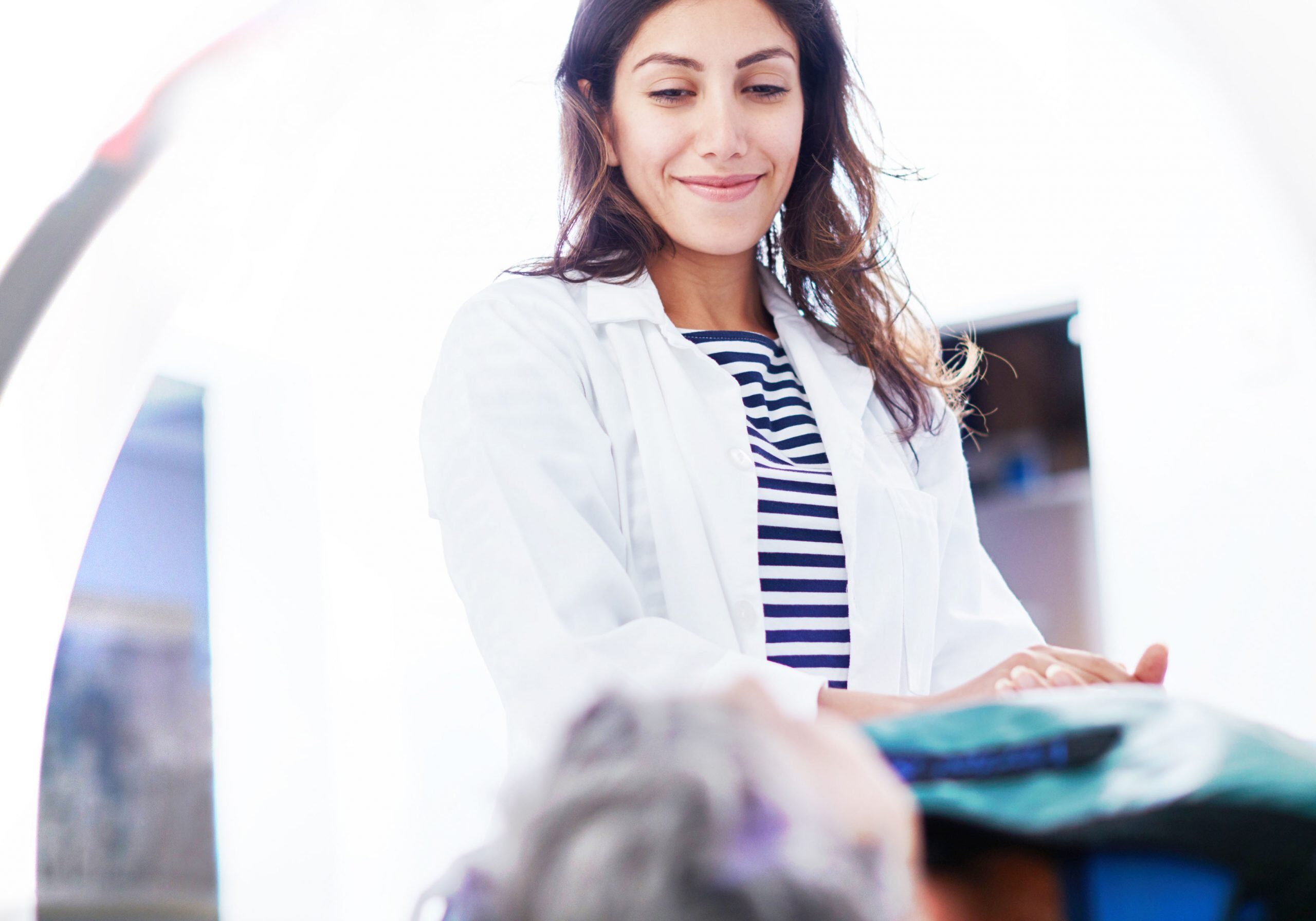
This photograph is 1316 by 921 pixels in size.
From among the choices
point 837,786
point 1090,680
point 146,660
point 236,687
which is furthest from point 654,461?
point 146,660

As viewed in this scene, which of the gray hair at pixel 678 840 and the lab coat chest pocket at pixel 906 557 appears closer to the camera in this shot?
the gray hair at pixel 678 840

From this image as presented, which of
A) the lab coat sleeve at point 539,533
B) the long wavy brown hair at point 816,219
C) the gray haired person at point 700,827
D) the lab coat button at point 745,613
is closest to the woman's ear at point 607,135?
the long wavy brown hair at point 816,219

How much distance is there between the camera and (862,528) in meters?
1.18

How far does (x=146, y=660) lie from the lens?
334 cm

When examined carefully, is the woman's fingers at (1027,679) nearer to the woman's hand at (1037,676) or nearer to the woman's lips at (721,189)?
the woman's hand at (1037,676)

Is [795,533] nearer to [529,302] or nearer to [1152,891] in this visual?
[529,302]

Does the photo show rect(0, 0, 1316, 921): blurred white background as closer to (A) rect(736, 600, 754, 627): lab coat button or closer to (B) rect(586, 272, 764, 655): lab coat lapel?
(B) rect(586, 272, 764, 655): lab coat lapel

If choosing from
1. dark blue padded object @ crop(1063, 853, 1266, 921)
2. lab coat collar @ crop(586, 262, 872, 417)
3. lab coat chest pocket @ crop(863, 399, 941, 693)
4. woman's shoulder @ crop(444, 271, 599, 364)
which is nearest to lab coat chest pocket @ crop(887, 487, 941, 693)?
lab coat chest pocket @ crop(863, 399, 941, 693)

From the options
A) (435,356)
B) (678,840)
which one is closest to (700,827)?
(678,840)

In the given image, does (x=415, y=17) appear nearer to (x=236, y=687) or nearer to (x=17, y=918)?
(x=17, y=918)

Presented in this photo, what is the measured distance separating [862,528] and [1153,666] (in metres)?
0.33

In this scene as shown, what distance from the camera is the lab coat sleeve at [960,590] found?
4.23ft

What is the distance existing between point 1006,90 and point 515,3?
1.23 m

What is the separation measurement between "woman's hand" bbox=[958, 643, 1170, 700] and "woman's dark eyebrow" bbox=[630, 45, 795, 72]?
25.7 inches
